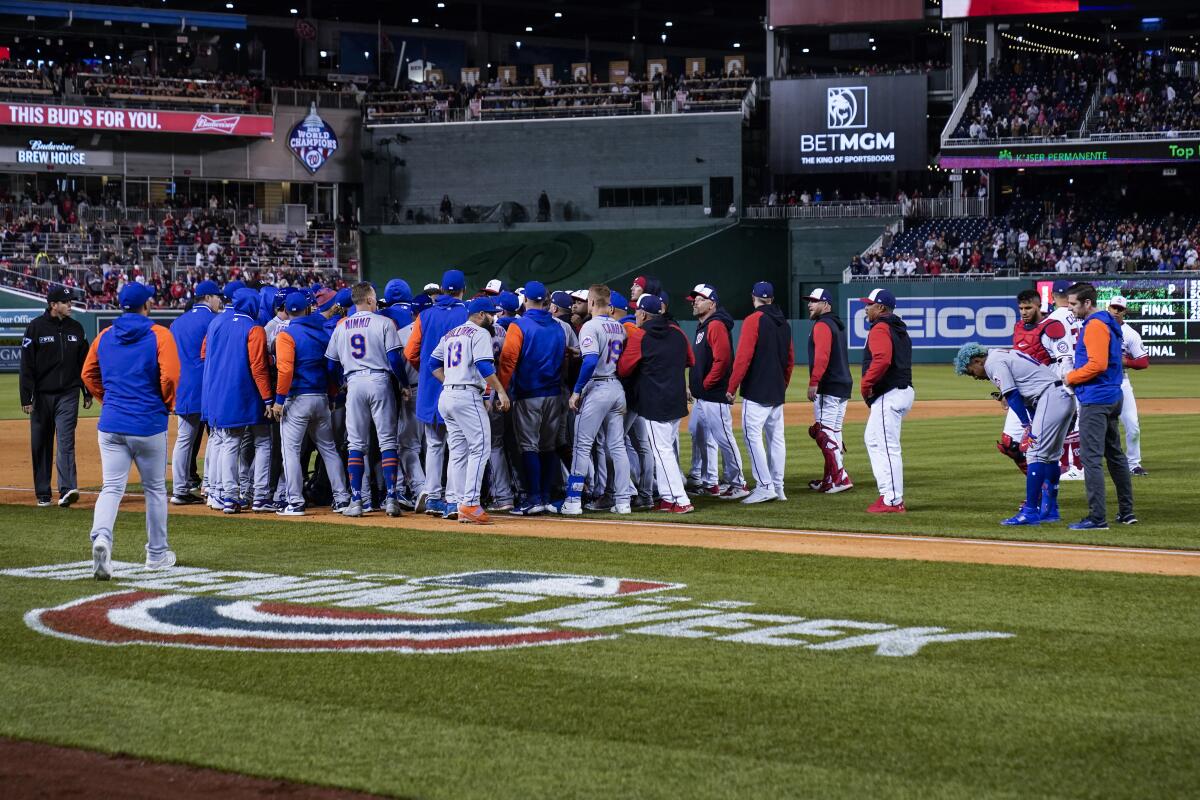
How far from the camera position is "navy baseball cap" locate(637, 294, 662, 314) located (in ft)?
43.3

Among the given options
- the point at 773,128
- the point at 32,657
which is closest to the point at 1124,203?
the point at 773,128

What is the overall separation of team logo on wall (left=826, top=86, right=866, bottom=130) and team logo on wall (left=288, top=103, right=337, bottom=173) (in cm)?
1986

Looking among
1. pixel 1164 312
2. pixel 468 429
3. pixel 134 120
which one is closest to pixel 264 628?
pixel 468 429

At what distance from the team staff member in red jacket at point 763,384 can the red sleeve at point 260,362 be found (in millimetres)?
4205

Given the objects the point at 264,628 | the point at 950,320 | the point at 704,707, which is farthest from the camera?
the point at 950,320

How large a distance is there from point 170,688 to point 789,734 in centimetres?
283

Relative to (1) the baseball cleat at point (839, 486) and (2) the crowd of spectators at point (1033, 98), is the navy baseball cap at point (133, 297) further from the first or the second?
(2) the crowd of spectators at point (1033, 98)

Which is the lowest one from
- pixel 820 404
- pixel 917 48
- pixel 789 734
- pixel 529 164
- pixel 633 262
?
pixel 789 734

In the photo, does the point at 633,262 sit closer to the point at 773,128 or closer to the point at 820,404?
the point at 773,128

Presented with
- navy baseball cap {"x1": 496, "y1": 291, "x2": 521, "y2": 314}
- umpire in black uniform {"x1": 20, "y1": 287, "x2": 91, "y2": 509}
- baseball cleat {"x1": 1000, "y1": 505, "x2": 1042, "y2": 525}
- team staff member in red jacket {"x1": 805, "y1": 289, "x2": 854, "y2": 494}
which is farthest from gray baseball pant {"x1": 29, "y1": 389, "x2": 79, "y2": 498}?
baseball cleat {"x1": 1000, "y1": 505, "x2": 1042, "y2": 525}

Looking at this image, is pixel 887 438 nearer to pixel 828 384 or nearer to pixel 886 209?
pixel 828 384

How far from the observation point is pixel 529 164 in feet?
188

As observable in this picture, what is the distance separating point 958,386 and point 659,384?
2251 cm

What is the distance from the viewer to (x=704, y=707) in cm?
620
